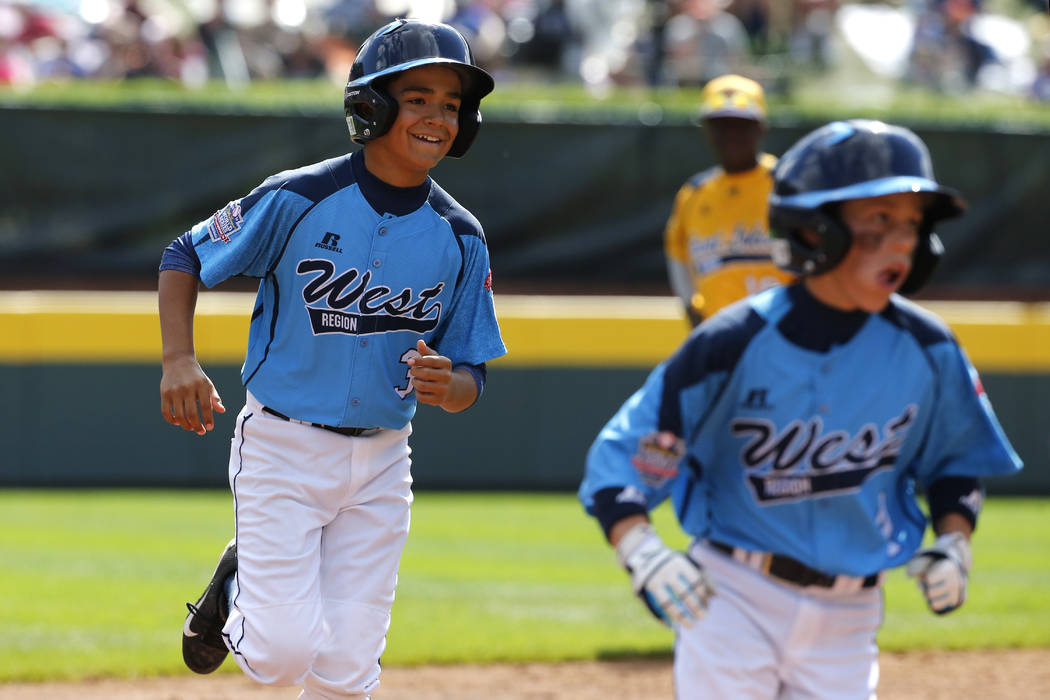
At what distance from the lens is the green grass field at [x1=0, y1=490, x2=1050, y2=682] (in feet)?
21.0

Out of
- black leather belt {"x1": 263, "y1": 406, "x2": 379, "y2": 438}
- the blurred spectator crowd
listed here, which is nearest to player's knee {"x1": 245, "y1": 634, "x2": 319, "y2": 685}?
black leather belt {"x1": 263, "y1": 406, "x2": 379, "y2": 438}

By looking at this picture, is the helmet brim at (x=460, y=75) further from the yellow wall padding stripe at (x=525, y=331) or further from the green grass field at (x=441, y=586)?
the yellow wall padding stripe at (x=525, y=331)

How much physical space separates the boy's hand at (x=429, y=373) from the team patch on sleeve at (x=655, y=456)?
783 mm

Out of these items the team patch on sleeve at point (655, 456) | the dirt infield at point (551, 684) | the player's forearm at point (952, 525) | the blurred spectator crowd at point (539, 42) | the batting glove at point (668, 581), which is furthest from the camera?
the blurred spectator crowd at point (539, 42)

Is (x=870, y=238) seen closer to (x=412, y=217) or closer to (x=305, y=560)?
(x=412, y=217)

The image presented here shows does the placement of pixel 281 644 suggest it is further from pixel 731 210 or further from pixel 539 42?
pixel 539 42

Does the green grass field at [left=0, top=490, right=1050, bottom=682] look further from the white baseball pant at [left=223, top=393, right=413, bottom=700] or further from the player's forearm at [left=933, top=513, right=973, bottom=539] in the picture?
the player's forearm at [left=933, top=513, right=973, bottom=539]

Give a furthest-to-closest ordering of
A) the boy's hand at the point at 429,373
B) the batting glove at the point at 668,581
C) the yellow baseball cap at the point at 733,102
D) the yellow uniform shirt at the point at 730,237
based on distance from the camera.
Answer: the yellow uniform shirt at the point at 730,237 < the yellow baseball cap at the point at 733,102 < the boy's hand at the point at 429,373 < the batting glove at the point at 668,581

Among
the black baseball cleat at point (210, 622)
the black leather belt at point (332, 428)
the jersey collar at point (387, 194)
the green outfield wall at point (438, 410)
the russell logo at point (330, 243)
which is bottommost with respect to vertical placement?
the green outfield wall at point (438, 410)

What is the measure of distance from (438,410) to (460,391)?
6.73 m

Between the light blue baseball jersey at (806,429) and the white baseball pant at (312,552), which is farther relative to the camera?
the white baseball pant at (312,552)

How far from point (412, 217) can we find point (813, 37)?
1230 centimetres

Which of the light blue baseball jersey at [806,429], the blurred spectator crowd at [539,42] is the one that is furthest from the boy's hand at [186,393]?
the blurred spectator crowd at [539,42]

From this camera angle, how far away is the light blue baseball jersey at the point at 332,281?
3850 mm
